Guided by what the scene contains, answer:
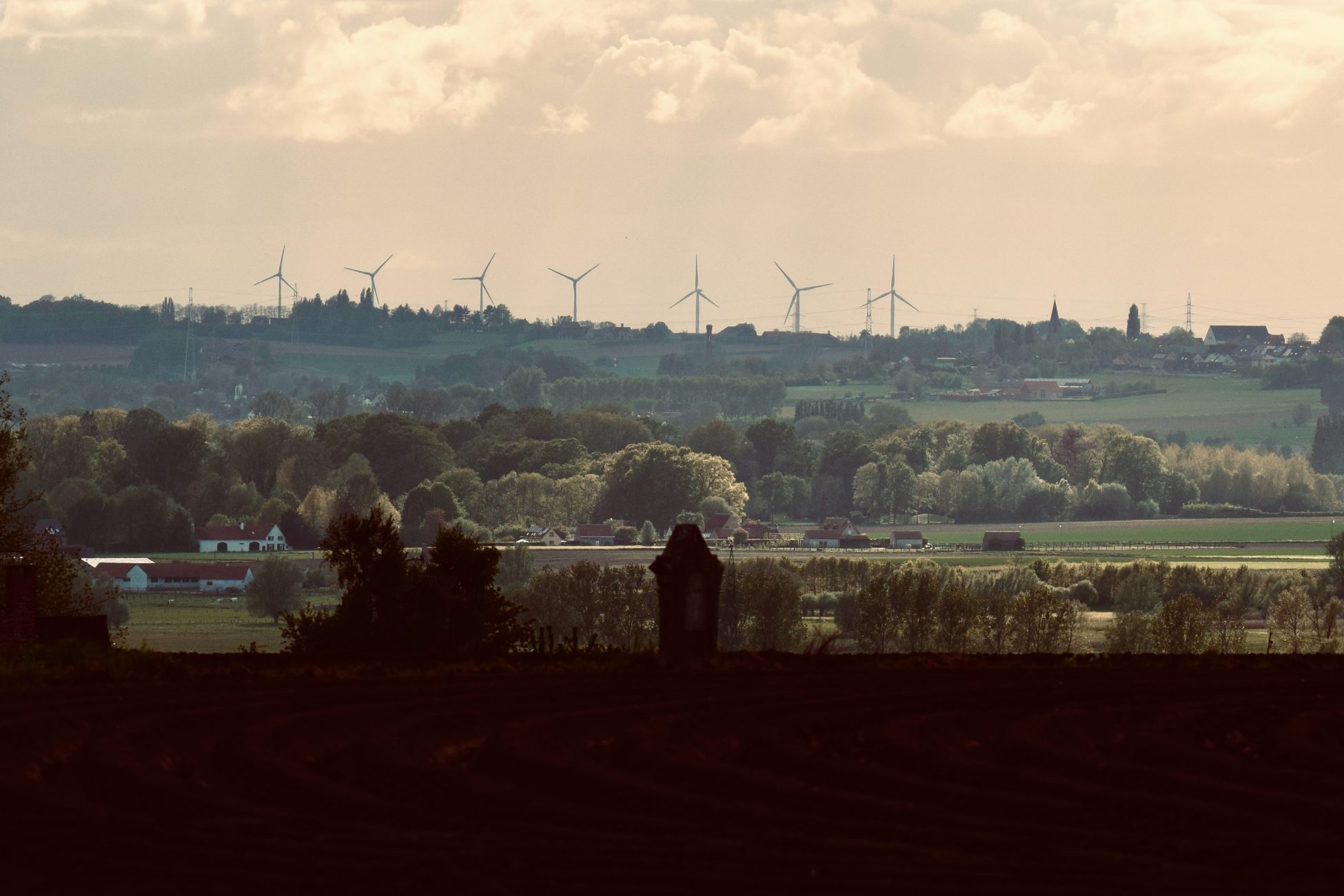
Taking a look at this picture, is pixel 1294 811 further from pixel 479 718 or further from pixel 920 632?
pixel 920 632

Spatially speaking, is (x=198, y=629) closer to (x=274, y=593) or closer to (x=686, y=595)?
(x=274, y=593)

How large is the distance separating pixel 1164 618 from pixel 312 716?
114m

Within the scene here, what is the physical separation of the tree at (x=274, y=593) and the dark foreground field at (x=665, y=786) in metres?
144

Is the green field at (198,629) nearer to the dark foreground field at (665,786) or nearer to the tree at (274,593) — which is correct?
the tree at (274,593)

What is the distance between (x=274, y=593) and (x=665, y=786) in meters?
163

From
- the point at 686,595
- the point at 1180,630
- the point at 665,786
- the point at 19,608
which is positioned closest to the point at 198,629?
the point at 1180,630

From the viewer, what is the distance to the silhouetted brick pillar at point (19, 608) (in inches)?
2036

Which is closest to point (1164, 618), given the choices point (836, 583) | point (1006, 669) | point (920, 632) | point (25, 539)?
point (920, 632)

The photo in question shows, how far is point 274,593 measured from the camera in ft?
616

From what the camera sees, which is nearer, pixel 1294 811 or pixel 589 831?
pixel 589 831

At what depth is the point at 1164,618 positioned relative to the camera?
144 metres

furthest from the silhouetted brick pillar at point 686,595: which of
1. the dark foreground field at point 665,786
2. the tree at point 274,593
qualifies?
the tree at point 274,593

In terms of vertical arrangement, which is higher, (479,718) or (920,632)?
(479,718)

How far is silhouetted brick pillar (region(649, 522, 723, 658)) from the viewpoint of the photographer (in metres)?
50.2
